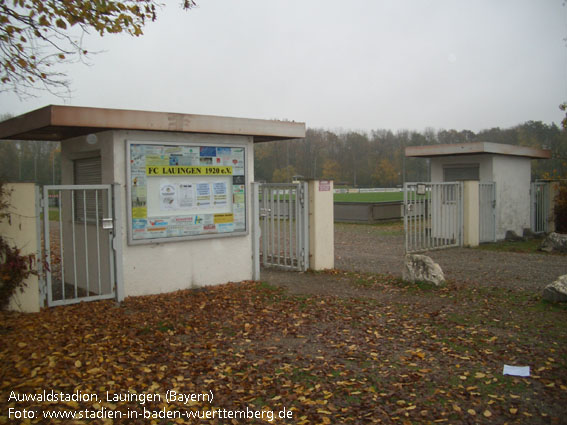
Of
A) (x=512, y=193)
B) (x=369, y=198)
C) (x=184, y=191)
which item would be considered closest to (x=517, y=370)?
(x=184, y=191)

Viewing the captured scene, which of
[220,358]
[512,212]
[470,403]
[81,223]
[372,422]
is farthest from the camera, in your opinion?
[512,212]

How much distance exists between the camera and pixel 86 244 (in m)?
7.97

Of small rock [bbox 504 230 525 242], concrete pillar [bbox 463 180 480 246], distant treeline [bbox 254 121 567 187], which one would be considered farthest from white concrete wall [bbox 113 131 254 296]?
distant treeline [bbox 254 121 567 187]

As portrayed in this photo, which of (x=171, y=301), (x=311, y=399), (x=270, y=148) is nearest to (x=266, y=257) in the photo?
(x=171, y=301)

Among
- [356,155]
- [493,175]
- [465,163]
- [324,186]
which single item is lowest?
[324,186]

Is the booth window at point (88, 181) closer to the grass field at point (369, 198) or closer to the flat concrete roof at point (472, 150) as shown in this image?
the flat concrete roof at point (472, 150)

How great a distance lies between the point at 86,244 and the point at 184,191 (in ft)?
6.49

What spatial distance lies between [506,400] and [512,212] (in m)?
15.5

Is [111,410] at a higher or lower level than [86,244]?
lower

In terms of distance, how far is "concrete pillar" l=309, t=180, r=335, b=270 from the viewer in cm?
1130

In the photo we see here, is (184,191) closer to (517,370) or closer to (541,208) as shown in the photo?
(517,370)

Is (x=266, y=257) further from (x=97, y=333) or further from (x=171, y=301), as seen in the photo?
(x=97, y=333)

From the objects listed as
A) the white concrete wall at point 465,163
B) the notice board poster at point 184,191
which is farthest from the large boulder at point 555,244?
the notice board poster at point 184,191

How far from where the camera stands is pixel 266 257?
12.3 m
